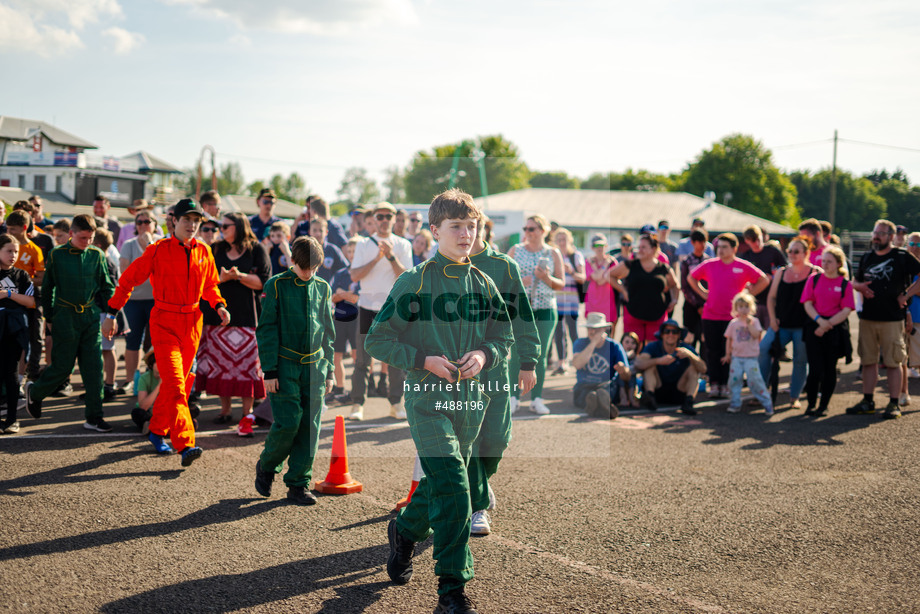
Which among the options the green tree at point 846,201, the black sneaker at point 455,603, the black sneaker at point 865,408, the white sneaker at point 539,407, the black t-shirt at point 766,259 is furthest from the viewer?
the green tree at point 846,201

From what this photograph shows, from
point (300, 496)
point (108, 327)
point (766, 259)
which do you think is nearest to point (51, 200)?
point (108, 327)

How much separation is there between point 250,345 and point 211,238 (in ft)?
4.95

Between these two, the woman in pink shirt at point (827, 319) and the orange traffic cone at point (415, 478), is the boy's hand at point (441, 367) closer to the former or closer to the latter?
the orange traffic cone at point (415, 478)

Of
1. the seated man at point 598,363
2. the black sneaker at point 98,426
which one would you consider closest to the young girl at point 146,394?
the black sneaker at point 98,426

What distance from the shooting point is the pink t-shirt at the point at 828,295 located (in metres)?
9.08

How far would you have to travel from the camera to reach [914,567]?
4410 millimetres

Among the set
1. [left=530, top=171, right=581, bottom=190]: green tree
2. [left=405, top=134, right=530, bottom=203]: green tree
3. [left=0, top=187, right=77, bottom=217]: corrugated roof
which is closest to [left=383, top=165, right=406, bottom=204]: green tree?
[left=405, top=134, right=530, bottom=203]: green tree

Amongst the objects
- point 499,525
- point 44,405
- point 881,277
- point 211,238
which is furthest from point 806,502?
point 44,405

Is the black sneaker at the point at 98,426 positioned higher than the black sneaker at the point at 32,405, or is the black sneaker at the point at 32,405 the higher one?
the black sneaker at the point at 32,405

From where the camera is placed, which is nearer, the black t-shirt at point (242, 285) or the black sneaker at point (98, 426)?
the black sneaker at point (98, 426)

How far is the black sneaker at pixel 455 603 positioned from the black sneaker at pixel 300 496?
210 centimetres

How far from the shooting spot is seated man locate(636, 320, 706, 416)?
925 cm

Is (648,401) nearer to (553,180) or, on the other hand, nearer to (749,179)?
(749,179)

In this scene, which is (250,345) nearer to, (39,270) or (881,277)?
(39,270)
